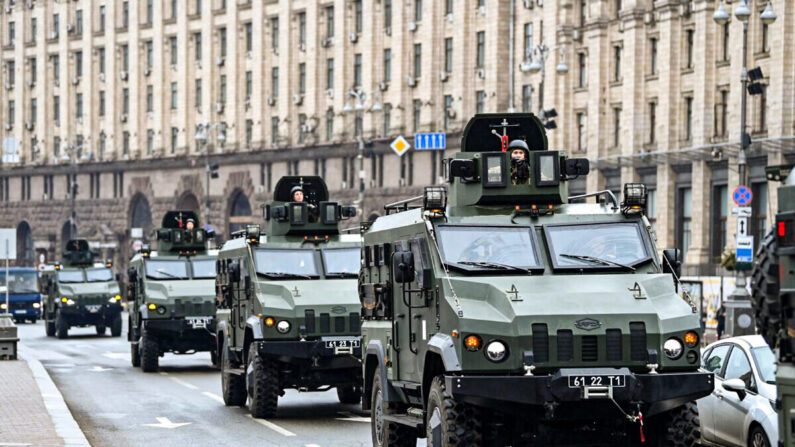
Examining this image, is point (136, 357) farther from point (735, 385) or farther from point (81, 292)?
point (735, 385)

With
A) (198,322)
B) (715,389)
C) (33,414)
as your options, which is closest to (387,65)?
(198,322)

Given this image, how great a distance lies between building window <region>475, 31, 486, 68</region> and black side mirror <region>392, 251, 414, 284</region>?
62889 millimetres

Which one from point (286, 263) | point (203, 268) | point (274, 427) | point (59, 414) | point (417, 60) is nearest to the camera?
point (274, 427)

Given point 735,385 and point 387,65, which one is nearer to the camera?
point 735,385

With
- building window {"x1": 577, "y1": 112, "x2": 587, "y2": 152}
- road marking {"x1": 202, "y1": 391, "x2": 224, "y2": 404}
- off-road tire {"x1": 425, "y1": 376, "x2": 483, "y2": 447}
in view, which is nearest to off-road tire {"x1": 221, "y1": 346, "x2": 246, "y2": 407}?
road marking {"x1": 202, "y1": 391, "x2": 224, "y2": 404}

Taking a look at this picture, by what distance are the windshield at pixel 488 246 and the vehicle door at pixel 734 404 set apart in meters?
2.47

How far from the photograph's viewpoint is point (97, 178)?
10681 centimetres

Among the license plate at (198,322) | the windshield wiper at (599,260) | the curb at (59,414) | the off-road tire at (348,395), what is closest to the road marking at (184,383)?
the license plate at (198,322)

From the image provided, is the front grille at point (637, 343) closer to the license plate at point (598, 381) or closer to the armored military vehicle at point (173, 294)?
the license plate at point (598, 381)

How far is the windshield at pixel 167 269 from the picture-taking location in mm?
35312

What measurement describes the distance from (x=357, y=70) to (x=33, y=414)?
65651 millimetres

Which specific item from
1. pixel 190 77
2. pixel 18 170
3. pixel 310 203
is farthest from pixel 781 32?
pixel 18 170

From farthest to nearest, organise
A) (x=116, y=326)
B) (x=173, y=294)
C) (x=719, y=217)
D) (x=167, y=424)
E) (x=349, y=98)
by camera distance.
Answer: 1. (x=349, y=98)
2. (x=719, y=217)
3. (x=116, y=326)
4. (x=173, y=294)
5. (x=167, y=424)

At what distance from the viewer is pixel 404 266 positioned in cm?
1474
